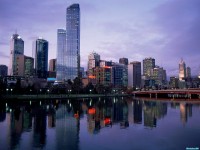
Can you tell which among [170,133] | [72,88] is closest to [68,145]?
[170,133]

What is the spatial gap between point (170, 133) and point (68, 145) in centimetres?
1453

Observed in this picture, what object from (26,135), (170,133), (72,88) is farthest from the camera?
(72,88)

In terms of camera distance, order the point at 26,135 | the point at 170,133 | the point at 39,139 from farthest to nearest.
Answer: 1. the point at 170,133
2. the point at 26,135
3. the point at 39,139

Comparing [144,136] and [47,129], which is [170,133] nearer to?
[144,136]

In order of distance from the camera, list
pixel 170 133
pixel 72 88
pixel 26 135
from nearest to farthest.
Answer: pixel 26 135 < pixel 170 133 < pixel 72 88

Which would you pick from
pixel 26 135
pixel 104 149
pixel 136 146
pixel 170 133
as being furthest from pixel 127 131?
pixel 26 135

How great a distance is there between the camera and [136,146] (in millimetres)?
25219

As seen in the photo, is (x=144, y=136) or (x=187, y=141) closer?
(x=187, y=141)

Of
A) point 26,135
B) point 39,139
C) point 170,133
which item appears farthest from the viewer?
point 170,133

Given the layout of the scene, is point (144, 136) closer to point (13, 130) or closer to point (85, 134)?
point (85, 134)

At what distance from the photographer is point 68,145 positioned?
2481 cm

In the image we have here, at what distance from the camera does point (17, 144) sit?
24922 mm

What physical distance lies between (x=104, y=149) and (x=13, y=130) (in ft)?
49.8

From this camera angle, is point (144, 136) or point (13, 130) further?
point (13, 130)
